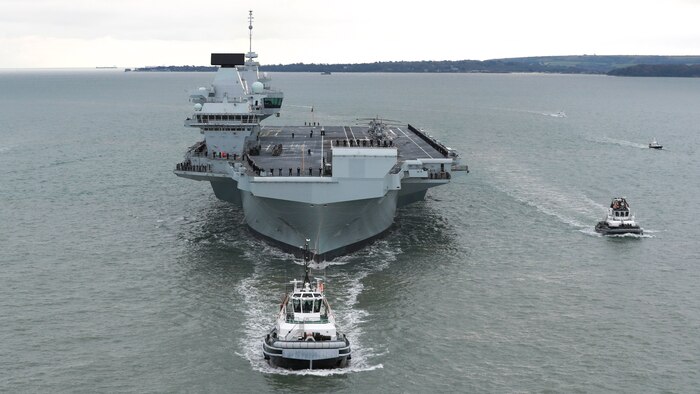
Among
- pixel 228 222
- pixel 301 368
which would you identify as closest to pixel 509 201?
pixel 228 222

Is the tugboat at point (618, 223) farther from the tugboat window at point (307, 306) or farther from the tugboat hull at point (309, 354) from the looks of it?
the tugboat hull at point (309, 354)

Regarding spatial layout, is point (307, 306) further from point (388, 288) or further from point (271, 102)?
point (271, 102)

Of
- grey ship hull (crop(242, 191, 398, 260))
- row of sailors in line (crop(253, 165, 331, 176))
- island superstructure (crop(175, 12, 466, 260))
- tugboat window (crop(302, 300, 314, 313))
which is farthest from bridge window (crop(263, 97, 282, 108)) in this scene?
tugboat window (crop(302, 300, 314, 313))

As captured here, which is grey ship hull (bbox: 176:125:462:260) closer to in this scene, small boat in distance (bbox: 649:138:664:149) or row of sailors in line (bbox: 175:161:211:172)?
row of sailors in line (bbox: 175:161:211:172)

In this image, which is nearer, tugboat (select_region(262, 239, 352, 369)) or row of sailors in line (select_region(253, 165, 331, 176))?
tugboat (select_region(262, 239, 352, 369))

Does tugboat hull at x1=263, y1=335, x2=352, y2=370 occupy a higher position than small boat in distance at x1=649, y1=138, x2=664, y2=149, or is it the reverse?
small boat in distance at x1=649, y1=138, x2=664, y2=149

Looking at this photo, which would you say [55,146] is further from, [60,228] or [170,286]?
[170,286]
